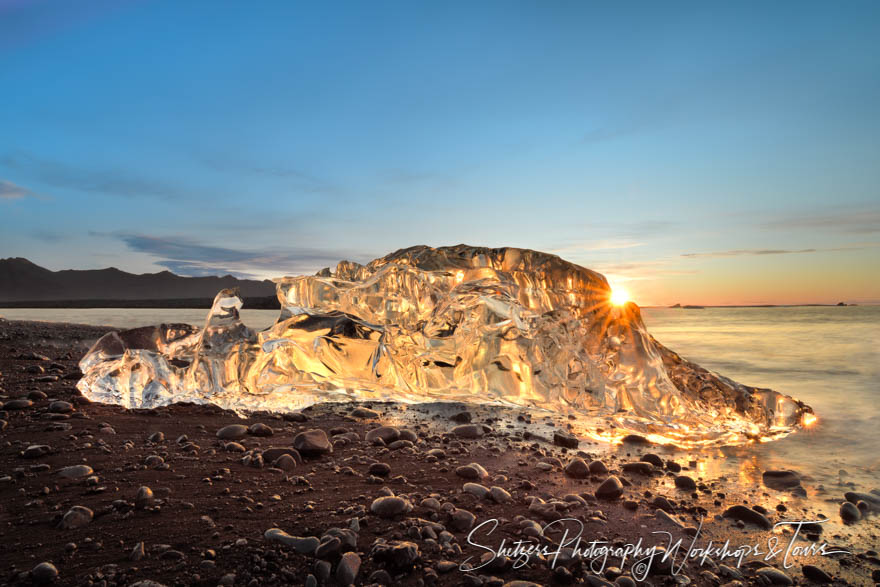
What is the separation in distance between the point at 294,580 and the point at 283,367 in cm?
293

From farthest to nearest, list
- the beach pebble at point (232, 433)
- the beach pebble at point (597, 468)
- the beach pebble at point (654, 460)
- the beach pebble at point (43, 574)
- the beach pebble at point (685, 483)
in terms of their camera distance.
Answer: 1. the beach pebble at point (232, 433)
2. the beach pebble at point (654, 460)
3. the beach pebble at point (597, 468)
4. the beach pebble at point (685, 483)
5. the beach pebble at point (43, 574)

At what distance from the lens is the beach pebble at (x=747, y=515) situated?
2582 mm

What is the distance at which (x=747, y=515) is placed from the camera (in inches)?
103

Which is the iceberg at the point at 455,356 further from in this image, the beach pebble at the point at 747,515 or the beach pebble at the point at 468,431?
the beach pebble at the point at 747,515

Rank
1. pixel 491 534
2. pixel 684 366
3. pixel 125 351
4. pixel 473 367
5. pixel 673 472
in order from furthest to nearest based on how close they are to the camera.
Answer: pixel 684 366
pixel 125 351
pixel 473 367
pixel 673 472
pixel 491 534

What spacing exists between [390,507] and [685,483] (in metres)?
1.96

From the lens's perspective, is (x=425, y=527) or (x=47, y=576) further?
(x=425, y=527)

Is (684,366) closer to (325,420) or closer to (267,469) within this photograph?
(325,420)

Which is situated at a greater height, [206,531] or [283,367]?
[283,367]

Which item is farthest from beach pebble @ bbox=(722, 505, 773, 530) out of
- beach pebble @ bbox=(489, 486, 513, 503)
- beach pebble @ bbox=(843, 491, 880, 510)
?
beach pebble @ bbox=(489, 486, 513, 503)

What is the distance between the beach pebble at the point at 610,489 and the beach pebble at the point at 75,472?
2862mm

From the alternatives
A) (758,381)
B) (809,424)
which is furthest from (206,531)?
(758,381)

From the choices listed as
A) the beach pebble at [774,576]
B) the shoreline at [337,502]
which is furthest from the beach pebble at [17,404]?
the beach pebble at [774,576]

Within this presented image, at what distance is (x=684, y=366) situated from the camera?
4953 mm
